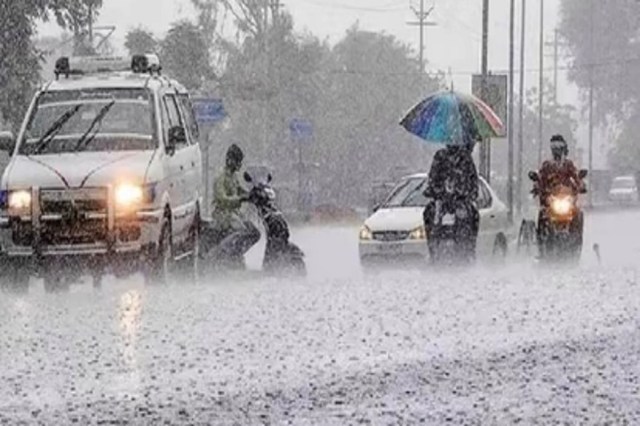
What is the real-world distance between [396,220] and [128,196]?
22.4ft

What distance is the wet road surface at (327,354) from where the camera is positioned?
31.0 feet

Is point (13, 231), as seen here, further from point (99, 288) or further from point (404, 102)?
point (404, 102)

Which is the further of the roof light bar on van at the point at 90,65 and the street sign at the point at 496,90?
the street sign at the point at 496,90

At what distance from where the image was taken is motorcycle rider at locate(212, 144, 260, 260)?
68.4 feet

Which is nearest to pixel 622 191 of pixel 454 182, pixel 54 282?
pixel 454 182

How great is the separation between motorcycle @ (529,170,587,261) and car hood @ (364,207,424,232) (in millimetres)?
1756

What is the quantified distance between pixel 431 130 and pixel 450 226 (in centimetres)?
233

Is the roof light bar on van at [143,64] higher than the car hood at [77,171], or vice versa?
the roof light bar on van at [143,64]

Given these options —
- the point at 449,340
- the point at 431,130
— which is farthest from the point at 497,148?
the point at 449,340

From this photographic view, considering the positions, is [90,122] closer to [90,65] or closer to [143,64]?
[143,64]

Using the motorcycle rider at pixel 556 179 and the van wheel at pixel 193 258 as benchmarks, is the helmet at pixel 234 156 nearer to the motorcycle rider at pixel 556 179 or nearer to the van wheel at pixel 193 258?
the van wheel at pixel 193 258

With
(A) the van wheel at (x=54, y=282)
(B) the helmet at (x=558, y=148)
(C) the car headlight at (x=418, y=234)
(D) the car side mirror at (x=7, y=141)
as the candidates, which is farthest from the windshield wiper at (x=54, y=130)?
(B) the helmet at (x=558, y=148)

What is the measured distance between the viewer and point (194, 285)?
60.8 ft

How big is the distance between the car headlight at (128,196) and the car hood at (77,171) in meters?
0.08
